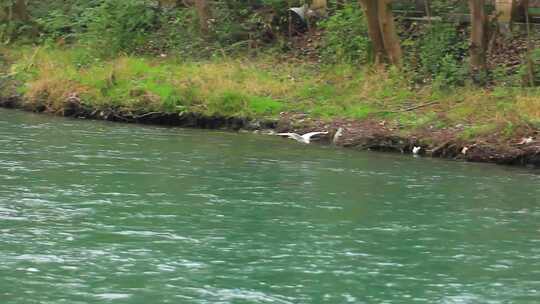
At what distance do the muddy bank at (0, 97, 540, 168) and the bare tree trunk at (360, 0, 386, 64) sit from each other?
11.1ft

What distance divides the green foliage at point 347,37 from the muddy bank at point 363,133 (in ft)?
12.2

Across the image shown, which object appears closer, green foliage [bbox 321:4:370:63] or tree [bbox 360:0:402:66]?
tree [bbox 360:0:402:66]

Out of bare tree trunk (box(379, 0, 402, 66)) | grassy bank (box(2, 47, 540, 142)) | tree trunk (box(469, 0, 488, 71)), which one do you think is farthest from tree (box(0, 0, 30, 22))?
tree trunk (box(469, 0, 488, 71))

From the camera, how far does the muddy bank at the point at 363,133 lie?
1858 centimetres

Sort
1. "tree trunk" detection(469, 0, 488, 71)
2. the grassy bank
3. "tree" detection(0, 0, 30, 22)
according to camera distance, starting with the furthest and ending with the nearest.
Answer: "tree" detection(0, 0, 30, 22), "tree trunk" detection(469, 0, 488, 71), the grassy bank

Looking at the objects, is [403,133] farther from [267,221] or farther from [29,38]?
[29,38]

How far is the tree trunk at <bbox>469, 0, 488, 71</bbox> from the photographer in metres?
23.0

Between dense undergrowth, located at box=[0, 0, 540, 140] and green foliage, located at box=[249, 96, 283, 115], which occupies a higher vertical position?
dense undergrowth, located at box=[0, 0, 540, 140]

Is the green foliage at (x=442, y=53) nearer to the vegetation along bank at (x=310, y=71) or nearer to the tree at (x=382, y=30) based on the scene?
the vegetation along bank at (x=310, y=71)

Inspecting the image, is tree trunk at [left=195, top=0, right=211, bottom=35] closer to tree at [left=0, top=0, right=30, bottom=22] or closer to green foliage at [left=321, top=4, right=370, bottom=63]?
green foliage at [left=321, top=4, right=370, bottom=63]

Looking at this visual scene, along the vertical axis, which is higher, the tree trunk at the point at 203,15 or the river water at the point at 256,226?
the tree trunk at the point at 203,15

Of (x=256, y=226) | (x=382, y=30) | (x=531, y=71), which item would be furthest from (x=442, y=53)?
(x=256, y=226)

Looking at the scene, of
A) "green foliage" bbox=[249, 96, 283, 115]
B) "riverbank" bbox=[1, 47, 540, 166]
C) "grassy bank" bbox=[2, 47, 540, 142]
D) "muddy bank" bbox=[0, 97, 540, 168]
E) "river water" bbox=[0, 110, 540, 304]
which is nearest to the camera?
"river water" bbox=[0, 110, 540, 304]

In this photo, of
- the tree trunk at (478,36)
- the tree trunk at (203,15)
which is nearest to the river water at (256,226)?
the tree trunk at (478,36)
